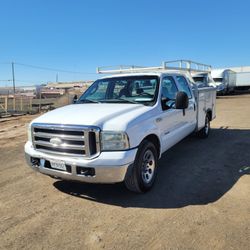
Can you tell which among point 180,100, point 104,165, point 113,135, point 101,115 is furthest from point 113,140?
point 180,100

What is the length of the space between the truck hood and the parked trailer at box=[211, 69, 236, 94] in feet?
84.0

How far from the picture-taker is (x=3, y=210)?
4.14 metres

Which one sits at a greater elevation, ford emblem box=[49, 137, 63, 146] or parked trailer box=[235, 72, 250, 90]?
parked trailer box=[235, 72, 250, 90]

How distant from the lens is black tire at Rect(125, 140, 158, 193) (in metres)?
4.23

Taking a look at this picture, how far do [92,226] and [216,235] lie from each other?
147 cm

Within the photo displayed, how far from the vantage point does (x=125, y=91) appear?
18.4 ft

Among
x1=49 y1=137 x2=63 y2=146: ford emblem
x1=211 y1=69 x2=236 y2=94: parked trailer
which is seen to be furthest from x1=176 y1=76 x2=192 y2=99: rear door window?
x1=211 y1=69 x2=236 y2=94: parked trailer

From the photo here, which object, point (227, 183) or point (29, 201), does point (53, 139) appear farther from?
point (227, 183)

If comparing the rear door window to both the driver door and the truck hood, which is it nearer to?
the driver door

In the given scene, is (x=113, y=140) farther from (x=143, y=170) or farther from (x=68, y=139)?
(x=143, y=170)

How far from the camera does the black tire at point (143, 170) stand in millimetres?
4230

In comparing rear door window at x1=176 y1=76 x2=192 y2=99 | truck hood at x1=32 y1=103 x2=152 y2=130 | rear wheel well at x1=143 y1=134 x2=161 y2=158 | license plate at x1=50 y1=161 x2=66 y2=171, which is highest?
rear door window at x1=176 y1=76 x2=192 y2=99

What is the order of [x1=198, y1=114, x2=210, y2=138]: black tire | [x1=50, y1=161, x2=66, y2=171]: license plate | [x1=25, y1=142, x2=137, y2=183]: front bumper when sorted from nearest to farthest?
[x1=25, y1=142, x2=137, y2=183]: front bumper, [x1=50, y1=161, x2=66, y2=171]: license plate, [x1=198, y1=114, x2=210, y2=138]: black tire

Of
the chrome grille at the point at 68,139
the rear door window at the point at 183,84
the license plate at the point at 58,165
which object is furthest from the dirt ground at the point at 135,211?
the rear door window at the point at 183,84
